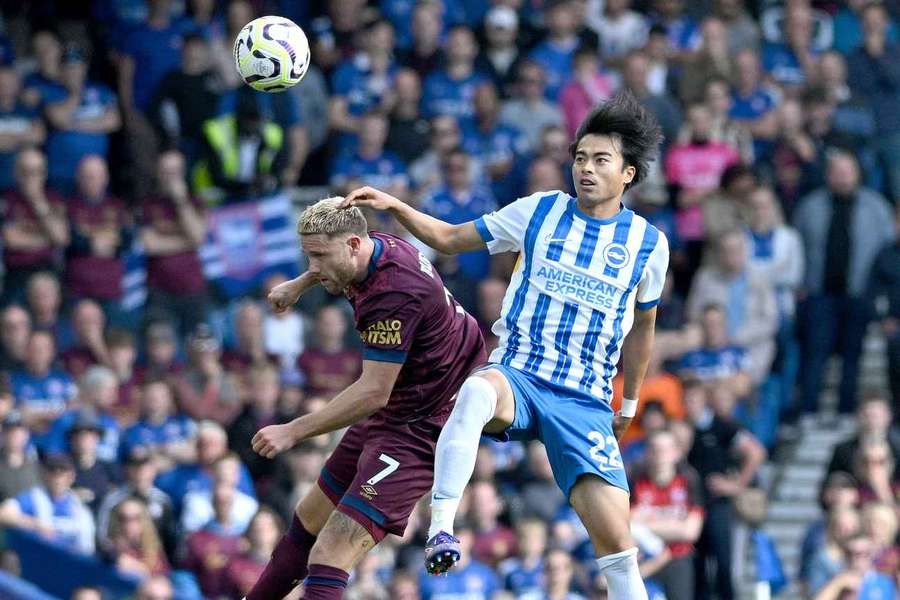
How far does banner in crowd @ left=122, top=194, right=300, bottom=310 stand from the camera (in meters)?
15.7

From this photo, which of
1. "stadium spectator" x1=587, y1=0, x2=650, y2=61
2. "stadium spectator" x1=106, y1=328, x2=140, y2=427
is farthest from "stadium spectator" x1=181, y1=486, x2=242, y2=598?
"stadium spectator" x1=587, y1=0, x2=650, y2=61

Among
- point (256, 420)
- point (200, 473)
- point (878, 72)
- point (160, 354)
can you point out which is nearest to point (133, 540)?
point (200, 473)

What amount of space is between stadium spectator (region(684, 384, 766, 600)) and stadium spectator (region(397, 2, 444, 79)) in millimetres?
4696

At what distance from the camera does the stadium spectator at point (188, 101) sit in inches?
645

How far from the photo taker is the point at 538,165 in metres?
15.8

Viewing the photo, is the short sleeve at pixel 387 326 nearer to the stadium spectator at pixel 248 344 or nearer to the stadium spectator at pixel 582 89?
the stadium spectator at pixel 248 344

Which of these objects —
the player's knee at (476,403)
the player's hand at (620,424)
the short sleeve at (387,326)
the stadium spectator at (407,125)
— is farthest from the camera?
the stadium spectator at (407,125)

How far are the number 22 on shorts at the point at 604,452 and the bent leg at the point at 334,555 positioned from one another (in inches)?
47.3

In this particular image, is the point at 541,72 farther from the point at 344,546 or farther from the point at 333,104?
the point at 344,546

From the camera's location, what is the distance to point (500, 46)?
18188mm

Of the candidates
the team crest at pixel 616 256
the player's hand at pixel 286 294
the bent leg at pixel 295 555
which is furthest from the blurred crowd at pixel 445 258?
the team crest at pixel 616 256

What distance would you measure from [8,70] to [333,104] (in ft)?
9.75

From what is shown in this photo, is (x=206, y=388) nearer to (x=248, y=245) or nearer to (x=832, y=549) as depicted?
(x=248, y=245)

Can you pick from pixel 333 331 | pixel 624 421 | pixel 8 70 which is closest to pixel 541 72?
pixel 333 331
